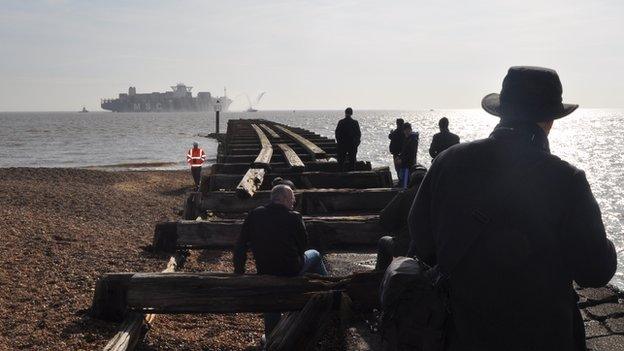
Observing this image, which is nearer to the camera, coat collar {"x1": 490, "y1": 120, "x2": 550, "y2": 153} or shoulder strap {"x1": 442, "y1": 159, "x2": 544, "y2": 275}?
shoulder strap {"x1": 442, "y1": 159, "x2": 544, "y2": 275}

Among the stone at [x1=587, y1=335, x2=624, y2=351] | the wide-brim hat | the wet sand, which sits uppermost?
the wide-brim hat

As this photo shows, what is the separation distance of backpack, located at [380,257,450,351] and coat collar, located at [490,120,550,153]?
67 centimetres

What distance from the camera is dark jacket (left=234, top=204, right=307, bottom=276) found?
17.1 feet

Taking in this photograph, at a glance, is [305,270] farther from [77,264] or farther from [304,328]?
[77,264]

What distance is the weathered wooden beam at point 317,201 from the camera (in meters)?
9.05

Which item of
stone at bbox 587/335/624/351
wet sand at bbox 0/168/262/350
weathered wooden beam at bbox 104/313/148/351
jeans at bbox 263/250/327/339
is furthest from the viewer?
wet sand at bbox 0/168/262/350

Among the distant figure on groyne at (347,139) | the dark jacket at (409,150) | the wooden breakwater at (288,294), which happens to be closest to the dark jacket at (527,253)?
the wooden breakwater at (288,294)

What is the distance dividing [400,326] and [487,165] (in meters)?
0.83

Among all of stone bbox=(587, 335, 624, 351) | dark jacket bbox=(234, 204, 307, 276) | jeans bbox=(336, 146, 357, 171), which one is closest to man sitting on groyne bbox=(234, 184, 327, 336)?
dark jacket bbox=(234, 204, 307, 276)

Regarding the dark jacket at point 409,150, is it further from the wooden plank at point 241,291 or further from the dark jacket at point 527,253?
the dark jacket at point 527,253

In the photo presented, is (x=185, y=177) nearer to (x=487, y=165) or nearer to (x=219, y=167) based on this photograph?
(x=219, y=167)

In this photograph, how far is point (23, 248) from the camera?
11.1m

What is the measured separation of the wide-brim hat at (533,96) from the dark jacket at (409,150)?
409 inches

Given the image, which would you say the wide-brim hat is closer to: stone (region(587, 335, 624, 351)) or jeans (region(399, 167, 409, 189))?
stone (region(587, 335, 624, 351))
